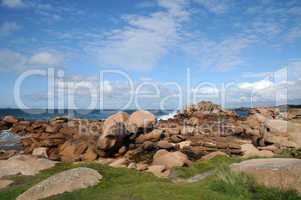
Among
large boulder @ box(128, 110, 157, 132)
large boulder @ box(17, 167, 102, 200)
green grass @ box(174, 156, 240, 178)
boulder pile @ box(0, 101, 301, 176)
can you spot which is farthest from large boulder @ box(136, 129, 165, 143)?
large boulder @ box(17, 167, 102, 200)

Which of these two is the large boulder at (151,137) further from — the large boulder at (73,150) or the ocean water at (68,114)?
the ocean water at (68,114)

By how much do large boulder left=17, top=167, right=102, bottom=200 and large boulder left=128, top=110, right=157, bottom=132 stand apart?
16.8 meters

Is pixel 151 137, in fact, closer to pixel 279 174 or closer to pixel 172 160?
pixel 172 160

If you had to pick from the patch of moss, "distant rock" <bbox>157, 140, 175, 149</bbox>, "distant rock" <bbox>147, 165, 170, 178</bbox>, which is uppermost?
the patch of moss

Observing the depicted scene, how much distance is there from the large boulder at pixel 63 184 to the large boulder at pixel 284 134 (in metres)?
20.3

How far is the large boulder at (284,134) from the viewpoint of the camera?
29309mm

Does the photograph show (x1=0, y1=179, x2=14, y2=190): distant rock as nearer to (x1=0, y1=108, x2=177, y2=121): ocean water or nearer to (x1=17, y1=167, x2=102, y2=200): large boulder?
(x1=17, y1=167, x2=102, y2=200): large boulder

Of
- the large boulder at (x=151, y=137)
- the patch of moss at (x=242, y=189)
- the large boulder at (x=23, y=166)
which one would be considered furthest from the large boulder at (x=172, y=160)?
the patch of moss at (x=242, y=189)

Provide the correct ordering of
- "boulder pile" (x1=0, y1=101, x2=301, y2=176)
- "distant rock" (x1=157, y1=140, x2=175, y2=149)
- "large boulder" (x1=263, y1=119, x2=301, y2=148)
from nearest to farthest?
1. "boulder pile" (x1=0, y1=101, x2=301, y2=176)
2. "distant rock" (x1=157, y1=140, x2=175, y2=149)
3. "large boulder" (x1=263, y1=119, x2=301, y2=148)

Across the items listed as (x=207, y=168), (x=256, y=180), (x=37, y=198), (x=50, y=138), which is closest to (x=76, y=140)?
(x=50, y=138)

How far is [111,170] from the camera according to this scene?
49.6ft

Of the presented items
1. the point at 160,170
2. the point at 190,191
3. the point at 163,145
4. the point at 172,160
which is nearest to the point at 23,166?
the point at 160,170

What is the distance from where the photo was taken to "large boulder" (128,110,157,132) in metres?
30.3

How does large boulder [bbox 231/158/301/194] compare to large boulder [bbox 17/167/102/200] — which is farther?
large boulder [bbox 17/167/102/200]
